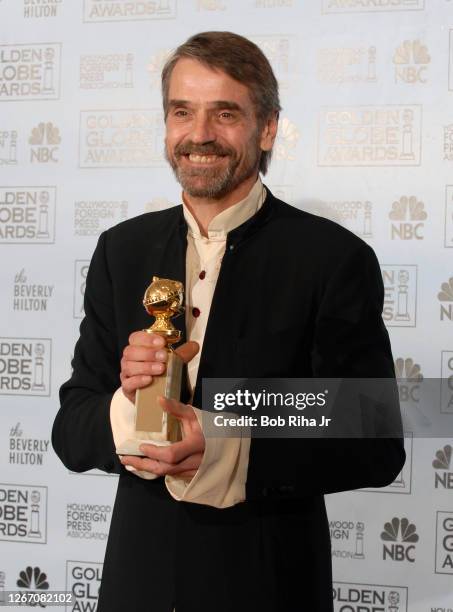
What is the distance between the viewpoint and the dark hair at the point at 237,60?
4.95ft

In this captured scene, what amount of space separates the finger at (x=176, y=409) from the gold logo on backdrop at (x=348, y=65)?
4.56 ft

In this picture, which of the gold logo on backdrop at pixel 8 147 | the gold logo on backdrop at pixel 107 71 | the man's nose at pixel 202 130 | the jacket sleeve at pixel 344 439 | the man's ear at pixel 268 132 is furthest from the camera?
the gold logo on backdrop at pixel 8 147

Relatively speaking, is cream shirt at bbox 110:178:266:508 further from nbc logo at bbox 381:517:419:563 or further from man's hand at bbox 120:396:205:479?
nbc logo at bbox 381:517:419:563

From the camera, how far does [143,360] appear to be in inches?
47.2

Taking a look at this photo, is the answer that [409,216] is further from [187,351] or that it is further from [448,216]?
[187,351]

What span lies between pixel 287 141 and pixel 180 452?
1.37 metres

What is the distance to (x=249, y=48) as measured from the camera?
1.54 metres

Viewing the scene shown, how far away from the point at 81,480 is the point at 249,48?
4.89ft

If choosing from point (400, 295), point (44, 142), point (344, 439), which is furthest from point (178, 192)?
point (344, 439)

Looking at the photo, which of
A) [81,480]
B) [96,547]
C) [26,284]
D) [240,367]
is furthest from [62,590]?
[240,367]

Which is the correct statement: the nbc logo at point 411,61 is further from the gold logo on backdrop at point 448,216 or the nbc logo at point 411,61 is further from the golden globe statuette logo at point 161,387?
the golden globe statuette logo at point 161,387

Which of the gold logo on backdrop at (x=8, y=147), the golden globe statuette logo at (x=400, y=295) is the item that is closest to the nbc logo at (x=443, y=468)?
the golden globe statuette logo at (x=400, y=295)

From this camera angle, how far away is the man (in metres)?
1.36

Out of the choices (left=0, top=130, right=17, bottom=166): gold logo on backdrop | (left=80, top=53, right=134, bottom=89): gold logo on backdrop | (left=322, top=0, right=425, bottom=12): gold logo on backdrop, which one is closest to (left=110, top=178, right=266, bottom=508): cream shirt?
(left=322, top=0, right=425, bottom=12): gold logo on backdrop
